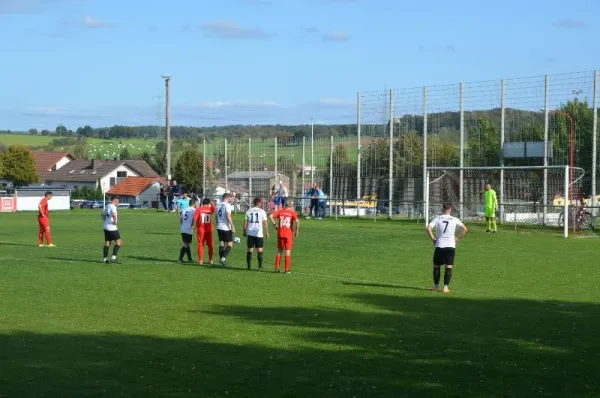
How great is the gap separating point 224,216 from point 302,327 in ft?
33.4

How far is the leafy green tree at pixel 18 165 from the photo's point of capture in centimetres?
9762

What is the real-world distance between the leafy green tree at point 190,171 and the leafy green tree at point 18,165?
823 inches

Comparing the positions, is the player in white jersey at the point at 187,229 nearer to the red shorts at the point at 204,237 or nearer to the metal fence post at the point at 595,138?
the red shorts at the point at 204,237

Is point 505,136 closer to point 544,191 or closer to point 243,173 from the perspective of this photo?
point 544,191

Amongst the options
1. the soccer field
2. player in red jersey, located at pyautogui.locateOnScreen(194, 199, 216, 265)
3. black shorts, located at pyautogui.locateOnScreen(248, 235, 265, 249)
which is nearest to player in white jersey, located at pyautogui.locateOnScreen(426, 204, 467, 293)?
the soccer field

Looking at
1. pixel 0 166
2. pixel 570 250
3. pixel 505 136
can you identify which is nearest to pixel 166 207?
pixel 505 136

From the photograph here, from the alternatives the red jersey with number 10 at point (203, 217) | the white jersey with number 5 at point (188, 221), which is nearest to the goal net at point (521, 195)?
the red jersey with number 10 at point (203, 217)

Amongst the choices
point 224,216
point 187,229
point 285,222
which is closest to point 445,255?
point 285,222

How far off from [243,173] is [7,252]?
2922cm

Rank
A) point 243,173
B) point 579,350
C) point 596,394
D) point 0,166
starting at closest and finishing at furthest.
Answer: point 596,394
point 579,350
point 243,173
point 0,166

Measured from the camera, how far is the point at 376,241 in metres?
31.9

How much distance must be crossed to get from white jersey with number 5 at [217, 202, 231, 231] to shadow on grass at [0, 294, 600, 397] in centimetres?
843

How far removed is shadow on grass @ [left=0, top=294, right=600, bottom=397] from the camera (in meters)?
9.84

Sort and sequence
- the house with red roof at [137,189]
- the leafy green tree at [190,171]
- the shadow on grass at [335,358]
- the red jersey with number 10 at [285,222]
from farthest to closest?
the house with red roof at [137,189] < the leafy green tree at [190,171] < the red jersey with number 10 at [285,222] < the shadow on grass at [335,358]
